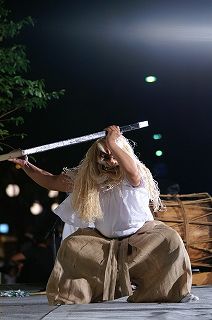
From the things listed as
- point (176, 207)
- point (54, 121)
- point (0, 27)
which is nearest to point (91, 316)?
point (176, 207)

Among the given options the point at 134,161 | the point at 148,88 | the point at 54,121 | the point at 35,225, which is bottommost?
the point at 134,161

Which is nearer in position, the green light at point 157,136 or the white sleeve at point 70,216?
the white sleeve at point 70,216

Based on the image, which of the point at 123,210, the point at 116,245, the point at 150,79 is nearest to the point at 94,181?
the point at 123,210

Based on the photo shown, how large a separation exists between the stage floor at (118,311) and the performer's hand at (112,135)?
39.9 inches

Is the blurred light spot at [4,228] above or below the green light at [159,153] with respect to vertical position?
below

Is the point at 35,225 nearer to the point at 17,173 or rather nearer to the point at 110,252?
the point at 17,173

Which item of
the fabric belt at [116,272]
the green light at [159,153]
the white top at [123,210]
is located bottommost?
the fabric belt at [116,272]

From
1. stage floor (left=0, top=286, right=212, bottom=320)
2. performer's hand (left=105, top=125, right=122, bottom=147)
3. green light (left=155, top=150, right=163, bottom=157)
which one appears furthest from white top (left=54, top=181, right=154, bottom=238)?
green light (left=155, top=150, right=163, bottom=157)

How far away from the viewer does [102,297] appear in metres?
3.48

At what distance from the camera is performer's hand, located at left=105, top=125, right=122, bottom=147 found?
3.45 metres

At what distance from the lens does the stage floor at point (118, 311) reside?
2701 millimetres

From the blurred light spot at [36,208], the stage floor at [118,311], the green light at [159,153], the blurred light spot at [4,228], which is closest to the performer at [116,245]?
the stage floor at [118,311]

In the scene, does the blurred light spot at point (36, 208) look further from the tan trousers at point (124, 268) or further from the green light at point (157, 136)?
the tan trousers at point (124, 268)

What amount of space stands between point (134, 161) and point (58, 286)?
3.10ft
